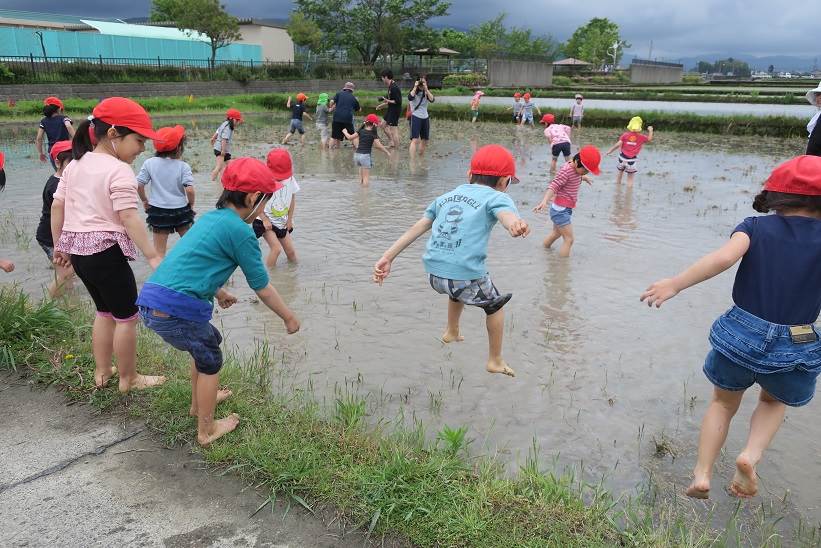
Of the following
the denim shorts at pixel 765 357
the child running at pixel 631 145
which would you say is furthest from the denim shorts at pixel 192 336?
the child running at pixel 631 145

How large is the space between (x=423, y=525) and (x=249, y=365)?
2151mm

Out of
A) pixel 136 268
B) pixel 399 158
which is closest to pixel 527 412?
pixel 136 268

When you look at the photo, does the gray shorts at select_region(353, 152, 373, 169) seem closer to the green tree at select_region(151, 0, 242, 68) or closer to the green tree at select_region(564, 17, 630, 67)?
the green tree at select_region(151, 0, 242, 68)

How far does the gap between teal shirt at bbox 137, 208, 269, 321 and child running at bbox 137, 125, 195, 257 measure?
323 centimetres

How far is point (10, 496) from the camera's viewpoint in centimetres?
305

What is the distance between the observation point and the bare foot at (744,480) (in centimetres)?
307

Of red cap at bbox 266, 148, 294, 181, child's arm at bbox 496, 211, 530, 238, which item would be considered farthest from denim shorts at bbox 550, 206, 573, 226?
child's arm at bbox 496, 211, 530, 238

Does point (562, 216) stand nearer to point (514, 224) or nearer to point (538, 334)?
point (538, 334)

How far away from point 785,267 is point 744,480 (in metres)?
1.13

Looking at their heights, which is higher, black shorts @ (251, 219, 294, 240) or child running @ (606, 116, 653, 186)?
child running @ (606, 116, 653, 186)

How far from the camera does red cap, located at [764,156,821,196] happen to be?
2920 mm

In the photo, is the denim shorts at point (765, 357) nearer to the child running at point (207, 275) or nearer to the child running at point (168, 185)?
Result: the child running at point (207, 275)

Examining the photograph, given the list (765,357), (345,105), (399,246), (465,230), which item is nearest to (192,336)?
(399,246)

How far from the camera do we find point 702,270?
2941 millimetres
